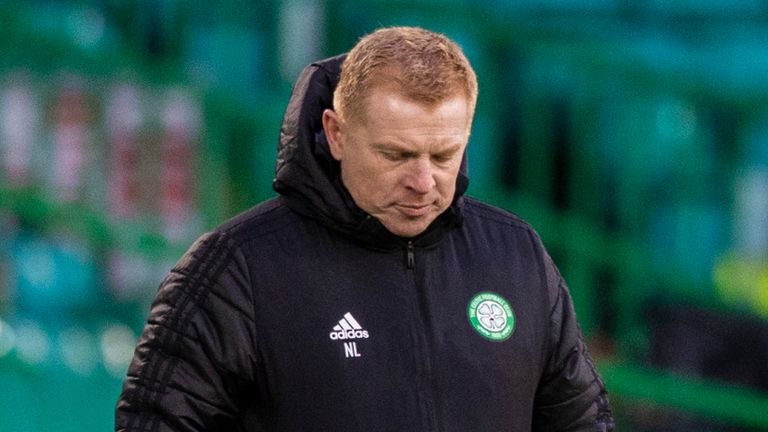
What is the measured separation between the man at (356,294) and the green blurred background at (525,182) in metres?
2.96

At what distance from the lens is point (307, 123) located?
330cm

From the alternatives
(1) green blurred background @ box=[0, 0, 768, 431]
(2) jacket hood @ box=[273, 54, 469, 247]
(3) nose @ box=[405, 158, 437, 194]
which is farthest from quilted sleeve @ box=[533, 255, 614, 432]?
(1) green blurred background @ box=[0, 0, 768, 431]

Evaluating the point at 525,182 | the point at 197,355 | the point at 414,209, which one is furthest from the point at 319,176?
the point at 525,182

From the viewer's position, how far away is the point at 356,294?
3.26 meters

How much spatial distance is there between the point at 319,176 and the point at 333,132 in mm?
89

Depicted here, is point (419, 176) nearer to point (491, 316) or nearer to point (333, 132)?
point (333, 132)

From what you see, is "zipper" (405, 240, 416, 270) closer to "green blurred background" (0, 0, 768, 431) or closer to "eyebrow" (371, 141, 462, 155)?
"eyebrow" (371, 141, 462, 155)

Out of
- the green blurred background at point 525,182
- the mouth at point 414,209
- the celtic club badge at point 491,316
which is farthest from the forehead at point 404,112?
the green blurred background at point 525,182

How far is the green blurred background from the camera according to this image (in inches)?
244

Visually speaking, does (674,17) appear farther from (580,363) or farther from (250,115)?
(580,363)

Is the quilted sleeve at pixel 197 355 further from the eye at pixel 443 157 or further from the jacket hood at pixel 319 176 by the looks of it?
the eye at pixel 443 157

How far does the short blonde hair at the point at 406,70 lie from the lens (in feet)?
10.3

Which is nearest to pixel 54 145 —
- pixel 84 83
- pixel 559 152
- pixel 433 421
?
pixel 84 83

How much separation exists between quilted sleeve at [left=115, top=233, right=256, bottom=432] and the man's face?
0.28 metres
